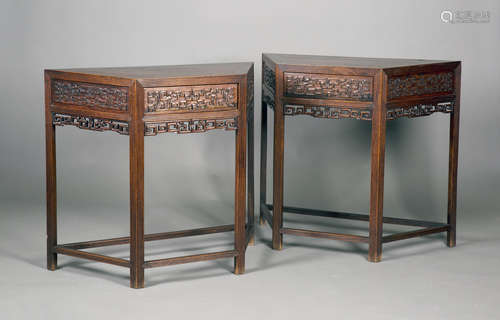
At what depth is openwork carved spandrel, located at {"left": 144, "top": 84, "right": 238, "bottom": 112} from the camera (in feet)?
13.7

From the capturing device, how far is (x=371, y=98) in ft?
15.1

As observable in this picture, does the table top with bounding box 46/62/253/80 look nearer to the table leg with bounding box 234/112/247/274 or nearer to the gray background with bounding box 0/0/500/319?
the table leg with bounding box 234/112/247/274

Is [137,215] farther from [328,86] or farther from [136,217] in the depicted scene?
[328,86]

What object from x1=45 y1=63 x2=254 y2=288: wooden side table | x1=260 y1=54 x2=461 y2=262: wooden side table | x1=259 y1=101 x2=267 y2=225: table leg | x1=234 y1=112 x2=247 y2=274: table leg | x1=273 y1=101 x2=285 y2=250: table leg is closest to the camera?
x1=45 y1=63 x2=254 y2=288: wooden side table

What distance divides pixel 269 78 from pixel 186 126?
3.14 feet

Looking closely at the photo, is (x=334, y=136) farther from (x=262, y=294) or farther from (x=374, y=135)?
(x=262, y=294)

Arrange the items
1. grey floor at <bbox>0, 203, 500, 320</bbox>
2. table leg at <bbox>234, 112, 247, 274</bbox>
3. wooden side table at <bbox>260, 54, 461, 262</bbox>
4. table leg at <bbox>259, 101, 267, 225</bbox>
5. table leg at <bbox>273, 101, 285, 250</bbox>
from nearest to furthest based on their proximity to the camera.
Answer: grey floor at <bbox>0, 203, 500, 320</bbox>
table leg at <bbox>234, 112, 247, 274</bbox>
wooden side table at <bbox>260, 54, 461, 262</bbox>
table leg at <bbox>273, 101, 285, 250</bbox>
table leg at <bbox>259, 101, 267, 225</bbox>

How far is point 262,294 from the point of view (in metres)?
4.17

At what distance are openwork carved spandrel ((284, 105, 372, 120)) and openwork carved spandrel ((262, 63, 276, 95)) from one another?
0.57 feet

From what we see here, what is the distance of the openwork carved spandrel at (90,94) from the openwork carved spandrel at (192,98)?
0.13m

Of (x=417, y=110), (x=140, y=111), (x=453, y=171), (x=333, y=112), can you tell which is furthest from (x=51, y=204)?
(x=453, y=171)

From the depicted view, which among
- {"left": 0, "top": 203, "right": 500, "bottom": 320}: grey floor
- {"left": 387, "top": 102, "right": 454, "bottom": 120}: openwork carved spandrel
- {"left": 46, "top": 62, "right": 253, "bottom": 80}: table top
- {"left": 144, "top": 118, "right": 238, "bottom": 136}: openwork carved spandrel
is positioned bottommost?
{"left": 0, "top": 203, "right": 500, "bottom": 320}: grey floor

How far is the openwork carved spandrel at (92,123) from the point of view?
4.21 metres

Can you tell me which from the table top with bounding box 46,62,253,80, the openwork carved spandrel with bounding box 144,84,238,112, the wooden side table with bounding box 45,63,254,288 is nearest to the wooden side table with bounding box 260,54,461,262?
the table top with bounding box 46,62,253,80
